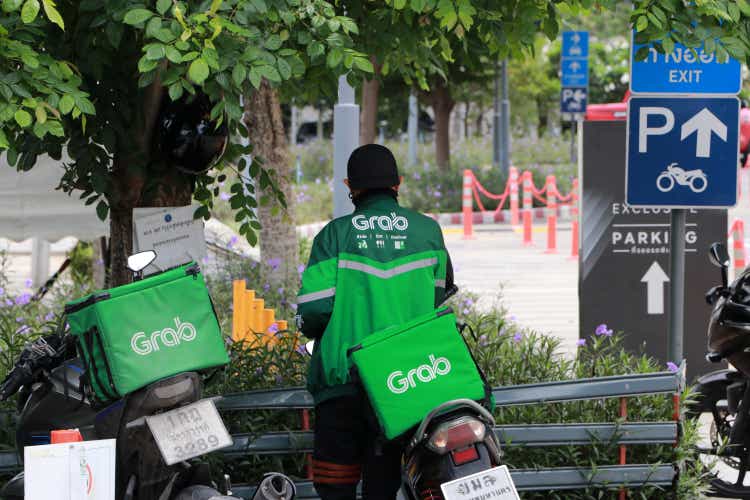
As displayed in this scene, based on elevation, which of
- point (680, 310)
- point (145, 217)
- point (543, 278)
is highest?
point (145, 217)

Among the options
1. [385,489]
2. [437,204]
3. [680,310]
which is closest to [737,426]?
[680,310]

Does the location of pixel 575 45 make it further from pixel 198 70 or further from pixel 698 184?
pixel 198 70

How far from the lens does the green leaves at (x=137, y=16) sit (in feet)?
13.7

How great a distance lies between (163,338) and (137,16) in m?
1.10

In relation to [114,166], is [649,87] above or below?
above

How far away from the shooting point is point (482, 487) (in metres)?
3.91

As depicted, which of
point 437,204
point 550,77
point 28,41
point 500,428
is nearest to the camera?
point 28,41

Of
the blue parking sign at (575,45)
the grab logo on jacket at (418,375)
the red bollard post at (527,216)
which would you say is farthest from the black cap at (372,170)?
the blue parking sign at (575,45)

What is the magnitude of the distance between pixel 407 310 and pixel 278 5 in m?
1.20

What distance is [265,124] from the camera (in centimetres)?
1038

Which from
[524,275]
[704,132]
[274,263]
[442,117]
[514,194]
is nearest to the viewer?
[704,132]

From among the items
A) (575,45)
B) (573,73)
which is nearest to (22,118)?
(573,73)

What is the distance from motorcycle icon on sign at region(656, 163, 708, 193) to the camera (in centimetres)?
572

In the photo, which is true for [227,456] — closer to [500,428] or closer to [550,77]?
[500,428]
